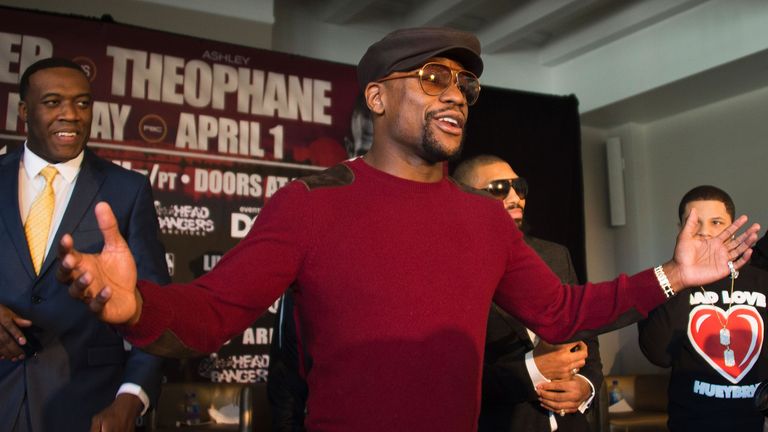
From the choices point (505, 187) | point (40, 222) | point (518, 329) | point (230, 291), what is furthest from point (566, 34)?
point (230, 291)

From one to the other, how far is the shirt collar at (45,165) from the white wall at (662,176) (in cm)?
545

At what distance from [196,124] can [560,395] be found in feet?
10.5

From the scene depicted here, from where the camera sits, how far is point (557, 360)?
92.6 inches

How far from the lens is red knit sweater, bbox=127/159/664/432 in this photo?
152cm

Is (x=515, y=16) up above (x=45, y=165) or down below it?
above

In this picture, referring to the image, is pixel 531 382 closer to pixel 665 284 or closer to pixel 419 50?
pixel 665 284

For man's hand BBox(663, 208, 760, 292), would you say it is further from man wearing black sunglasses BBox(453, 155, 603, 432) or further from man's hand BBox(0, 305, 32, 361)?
man's hand BBox(0, 305, 32, 361)

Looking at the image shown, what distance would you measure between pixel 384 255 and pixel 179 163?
3382 millimetres

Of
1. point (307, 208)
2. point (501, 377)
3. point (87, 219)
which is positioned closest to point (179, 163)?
point (87, 219)

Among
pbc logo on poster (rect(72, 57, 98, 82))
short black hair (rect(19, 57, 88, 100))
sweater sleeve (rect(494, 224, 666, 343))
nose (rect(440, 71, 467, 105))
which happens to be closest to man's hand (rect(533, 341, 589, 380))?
sweater sleeve (rect(494, 224, 666, 343))

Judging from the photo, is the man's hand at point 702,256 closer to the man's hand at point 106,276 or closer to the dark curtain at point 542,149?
the man's hand at point 106,276

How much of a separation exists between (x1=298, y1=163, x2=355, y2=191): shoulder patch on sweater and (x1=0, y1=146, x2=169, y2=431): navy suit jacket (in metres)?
0.78

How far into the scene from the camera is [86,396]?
2.15 meters

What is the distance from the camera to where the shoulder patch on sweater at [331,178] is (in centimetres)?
164
